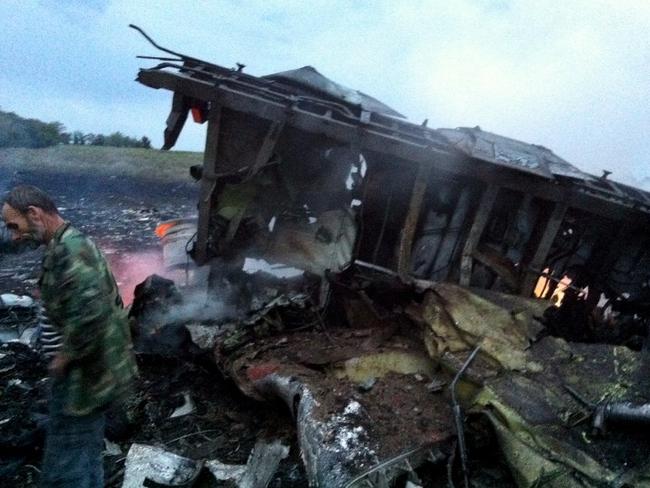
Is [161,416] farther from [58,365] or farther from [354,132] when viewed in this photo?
[354,132]

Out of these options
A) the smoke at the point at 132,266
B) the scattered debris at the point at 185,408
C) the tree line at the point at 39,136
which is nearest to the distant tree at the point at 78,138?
the tree line at the point at 39,136

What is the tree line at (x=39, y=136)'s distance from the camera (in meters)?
14.6

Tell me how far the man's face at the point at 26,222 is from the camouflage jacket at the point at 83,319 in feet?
0.36

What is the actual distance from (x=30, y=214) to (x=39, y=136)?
51.7ft

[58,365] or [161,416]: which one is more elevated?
[58,365]

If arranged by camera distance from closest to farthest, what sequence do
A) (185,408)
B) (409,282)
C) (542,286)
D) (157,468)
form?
(157,468), (185,408), (409,282), (542,286)

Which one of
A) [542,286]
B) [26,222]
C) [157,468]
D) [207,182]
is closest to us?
[26,222]

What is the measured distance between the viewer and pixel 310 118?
441cm

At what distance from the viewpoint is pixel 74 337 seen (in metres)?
2.26

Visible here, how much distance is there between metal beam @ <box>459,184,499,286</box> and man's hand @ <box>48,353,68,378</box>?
4.06m

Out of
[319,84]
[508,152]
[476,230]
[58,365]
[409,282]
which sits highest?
[319,84]

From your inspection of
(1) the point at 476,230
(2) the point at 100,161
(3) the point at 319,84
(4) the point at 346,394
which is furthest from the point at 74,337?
(2) the point at 100,161

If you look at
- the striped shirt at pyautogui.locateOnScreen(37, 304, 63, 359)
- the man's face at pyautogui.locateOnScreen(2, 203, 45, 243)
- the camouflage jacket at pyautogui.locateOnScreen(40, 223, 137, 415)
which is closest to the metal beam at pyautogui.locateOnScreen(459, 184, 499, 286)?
the camouflage jacket at pyautogui.locateOnScreen(40, 223, 137, 415)

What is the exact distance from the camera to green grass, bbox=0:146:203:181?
13055mm
